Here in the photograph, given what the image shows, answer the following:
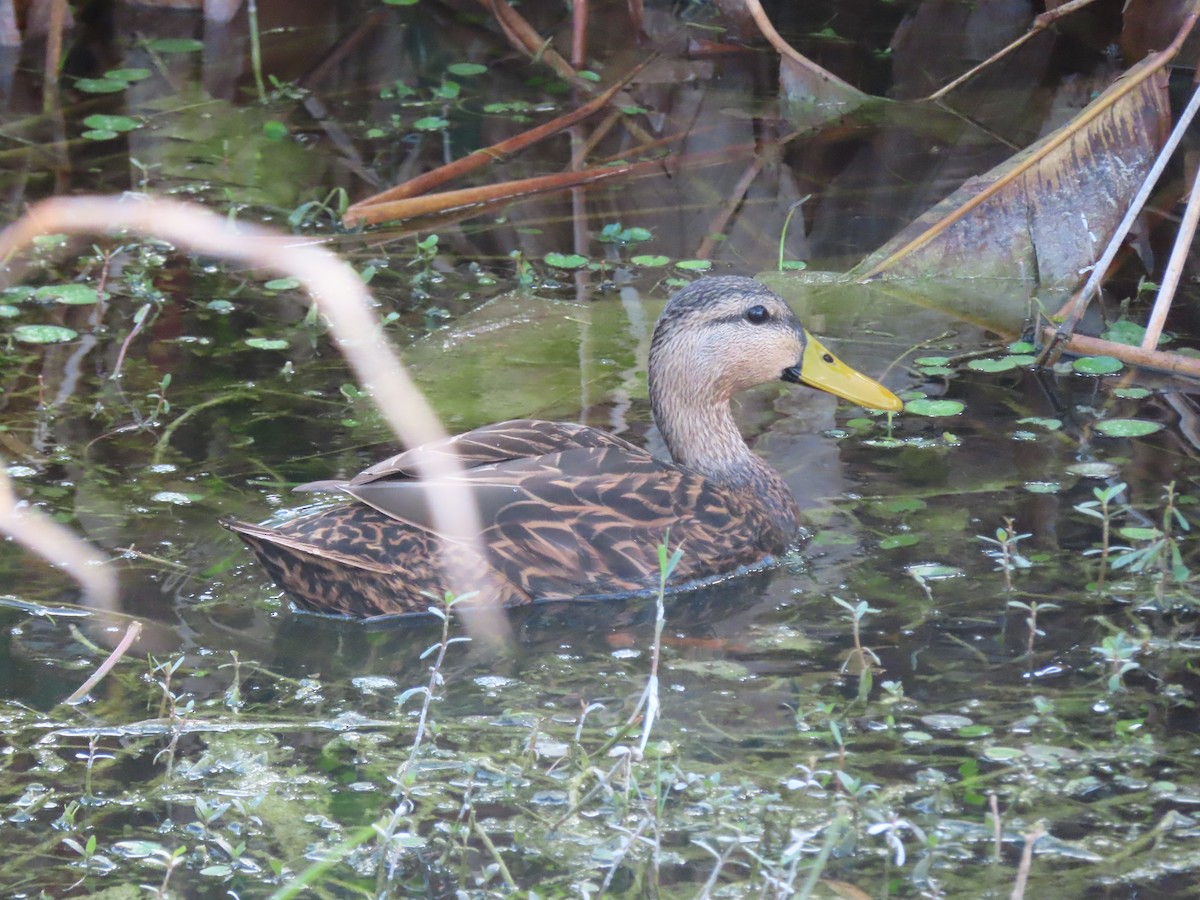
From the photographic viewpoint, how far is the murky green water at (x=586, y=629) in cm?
352

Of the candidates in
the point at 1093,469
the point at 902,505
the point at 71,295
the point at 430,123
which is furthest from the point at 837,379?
the point at 430,123

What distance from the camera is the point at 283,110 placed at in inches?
378

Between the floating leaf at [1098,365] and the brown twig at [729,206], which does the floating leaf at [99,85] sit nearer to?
the brown twig at [729,206]

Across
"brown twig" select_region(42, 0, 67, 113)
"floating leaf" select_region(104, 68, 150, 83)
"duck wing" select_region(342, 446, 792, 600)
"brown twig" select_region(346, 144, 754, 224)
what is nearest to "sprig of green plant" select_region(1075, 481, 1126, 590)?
"duck wing" select_region(342, 446, 792, 600)

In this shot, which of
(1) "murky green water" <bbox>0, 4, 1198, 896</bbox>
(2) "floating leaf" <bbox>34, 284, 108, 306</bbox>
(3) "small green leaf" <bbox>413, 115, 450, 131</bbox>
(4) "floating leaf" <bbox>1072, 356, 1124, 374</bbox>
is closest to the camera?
(1) "murky green water" <bbox>0, 4, 1198, 896</bbox>

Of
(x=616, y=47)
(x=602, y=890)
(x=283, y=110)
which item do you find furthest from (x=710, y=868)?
(x=616, y=47)

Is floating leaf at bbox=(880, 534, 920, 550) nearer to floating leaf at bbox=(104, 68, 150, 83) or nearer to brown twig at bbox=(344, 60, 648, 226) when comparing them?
brown twig at bbox=(344, 60, 648, 226)

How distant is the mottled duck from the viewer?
479 centimetres

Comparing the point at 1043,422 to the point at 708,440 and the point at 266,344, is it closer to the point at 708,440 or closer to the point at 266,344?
the point at 708,440

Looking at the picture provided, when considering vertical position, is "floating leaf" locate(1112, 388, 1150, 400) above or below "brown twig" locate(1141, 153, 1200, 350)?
below

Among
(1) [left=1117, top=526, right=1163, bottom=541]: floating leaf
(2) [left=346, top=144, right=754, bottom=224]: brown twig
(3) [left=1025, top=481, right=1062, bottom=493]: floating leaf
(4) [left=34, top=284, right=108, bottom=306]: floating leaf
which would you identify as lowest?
(3) [left=1025, top=481, right=1062, bottom=493]: floating leaf

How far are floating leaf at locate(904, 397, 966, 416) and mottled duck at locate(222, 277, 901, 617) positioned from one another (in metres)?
0.73

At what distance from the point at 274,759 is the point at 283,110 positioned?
21.1 feet

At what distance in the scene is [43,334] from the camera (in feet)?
21.5
